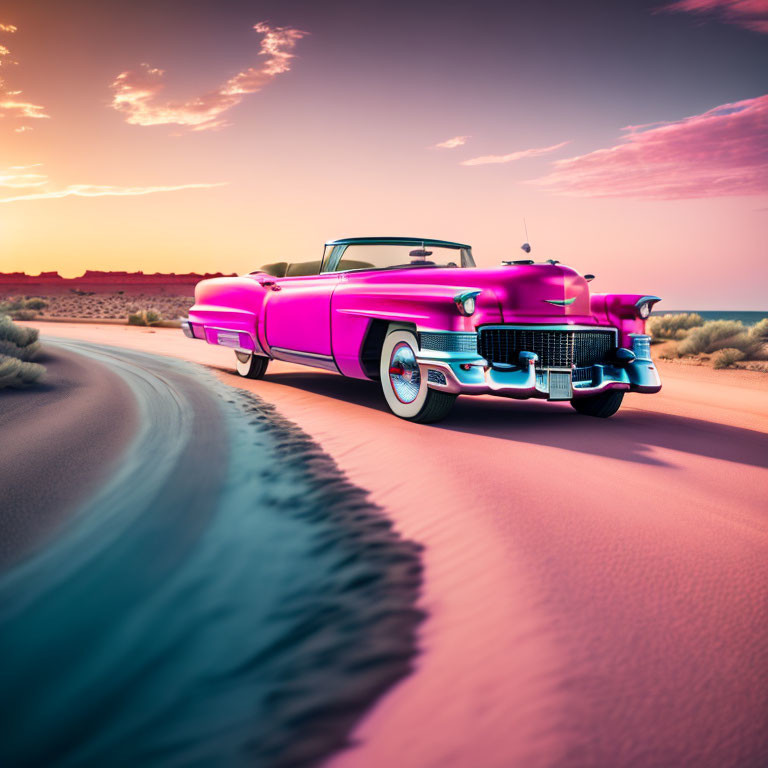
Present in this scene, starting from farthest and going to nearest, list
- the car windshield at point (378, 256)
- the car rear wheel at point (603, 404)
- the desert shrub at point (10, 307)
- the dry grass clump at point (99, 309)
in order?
the dry grass clump at point (99, 309) → the desert shrub at point (10, 307) → the car windshield at point (378, 256) → the car rear wheel at point (603, 404)

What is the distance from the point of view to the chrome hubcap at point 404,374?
5.41m

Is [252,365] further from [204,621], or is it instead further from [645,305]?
[204,621]

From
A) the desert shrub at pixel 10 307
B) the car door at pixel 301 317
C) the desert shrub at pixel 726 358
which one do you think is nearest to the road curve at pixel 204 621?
the car door at pixel 301 317

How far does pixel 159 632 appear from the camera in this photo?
2.11 metres

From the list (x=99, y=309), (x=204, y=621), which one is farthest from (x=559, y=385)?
(x=99, y=309)

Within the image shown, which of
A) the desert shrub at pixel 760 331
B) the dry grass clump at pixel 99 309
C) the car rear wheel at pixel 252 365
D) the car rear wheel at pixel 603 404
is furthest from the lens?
the dry grass clump at pixel 99 309

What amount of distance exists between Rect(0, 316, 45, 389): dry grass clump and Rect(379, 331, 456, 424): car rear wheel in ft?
14.9

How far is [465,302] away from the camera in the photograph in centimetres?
486

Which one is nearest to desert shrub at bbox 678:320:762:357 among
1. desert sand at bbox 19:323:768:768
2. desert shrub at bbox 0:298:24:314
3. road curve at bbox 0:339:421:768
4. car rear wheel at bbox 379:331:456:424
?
desert sand at bbox 19:323:768:768

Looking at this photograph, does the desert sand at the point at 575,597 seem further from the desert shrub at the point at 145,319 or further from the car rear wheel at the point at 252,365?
the desert shrub at the point at 145,319

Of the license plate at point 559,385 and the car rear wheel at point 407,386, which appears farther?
the car rear wheel at point 407,386

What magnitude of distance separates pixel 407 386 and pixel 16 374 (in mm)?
4859

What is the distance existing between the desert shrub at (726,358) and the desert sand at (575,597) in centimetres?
729

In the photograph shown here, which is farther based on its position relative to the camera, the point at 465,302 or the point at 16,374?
the point at 16,374
